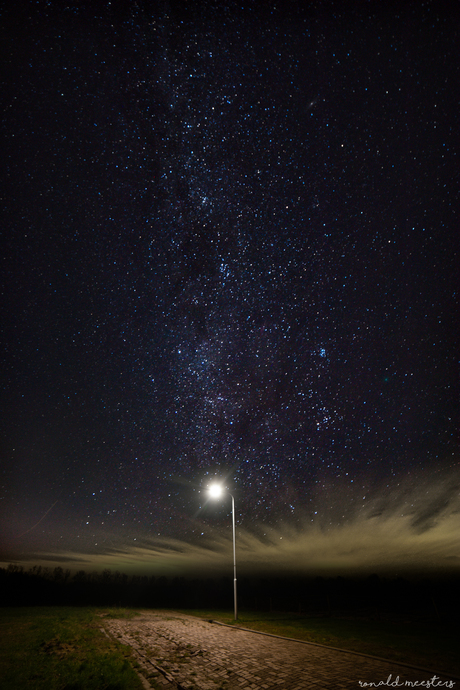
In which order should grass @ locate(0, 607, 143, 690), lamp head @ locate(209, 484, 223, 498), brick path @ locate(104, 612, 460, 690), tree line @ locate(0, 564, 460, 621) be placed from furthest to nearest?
tree line @ locate(0, 564, 460, 621) → lamp head @ locate(209, 484, 223, 498) → brick path @ locate(104, 612, 460, 690) → grass @ locate(0, 607, 143, 690)

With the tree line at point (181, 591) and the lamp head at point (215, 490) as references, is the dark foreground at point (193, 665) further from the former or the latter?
the tree line at point (181, 591)

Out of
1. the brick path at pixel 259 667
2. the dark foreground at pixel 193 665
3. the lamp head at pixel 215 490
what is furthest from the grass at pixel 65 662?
the lamp head at pixel 215 490

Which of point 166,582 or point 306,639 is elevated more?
point 306,639

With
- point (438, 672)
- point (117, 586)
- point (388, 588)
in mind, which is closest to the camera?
point (438, 672)

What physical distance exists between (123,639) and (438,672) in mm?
10349

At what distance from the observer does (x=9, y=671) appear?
748 cm

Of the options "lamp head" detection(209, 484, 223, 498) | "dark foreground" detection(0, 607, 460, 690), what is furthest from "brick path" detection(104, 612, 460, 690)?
"lamp head" detection(209, 484, 223, 498)

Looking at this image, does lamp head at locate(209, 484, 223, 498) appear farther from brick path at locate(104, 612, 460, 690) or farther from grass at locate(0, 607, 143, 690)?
grass at locate(0, 607, 143, 690)

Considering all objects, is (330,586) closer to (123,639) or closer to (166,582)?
(166,582)

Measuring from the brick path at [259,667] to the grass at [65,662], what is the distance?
657mm

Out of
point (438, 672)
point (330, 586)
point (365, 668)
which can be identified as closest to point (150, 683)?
point (365, 668)

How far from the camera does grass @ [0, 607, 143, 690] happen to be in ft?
21.6

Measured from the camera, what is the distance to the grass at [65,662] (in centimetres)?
659

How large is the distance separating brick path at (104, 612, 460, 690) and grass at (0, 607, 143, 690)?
657 mm
